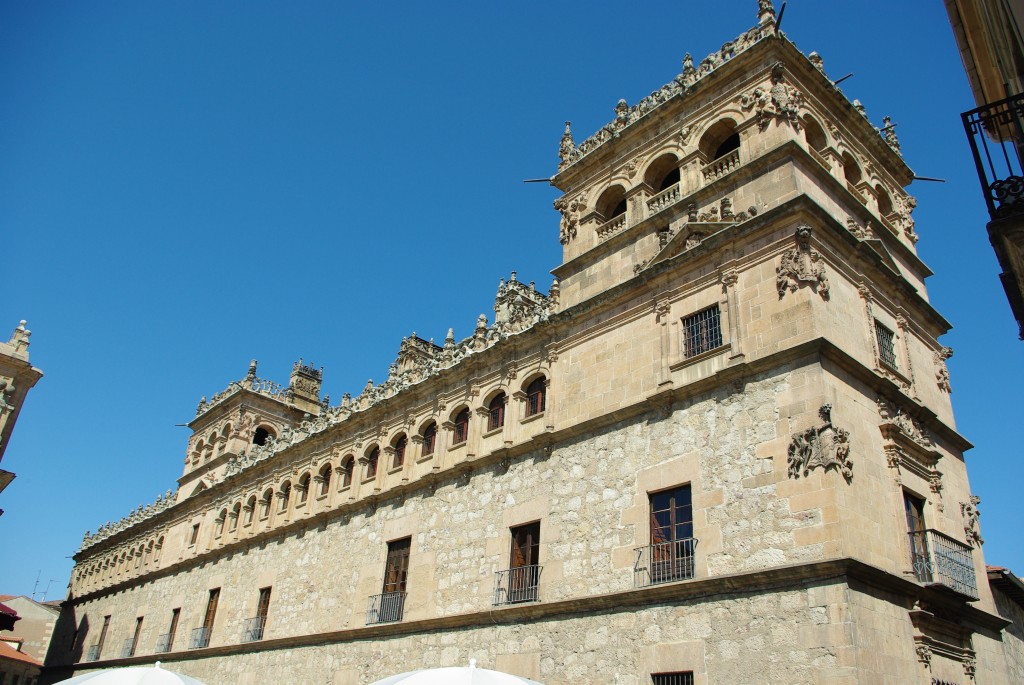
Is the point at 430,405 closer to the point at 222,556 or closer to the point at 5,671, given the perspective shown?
the point at 222,556

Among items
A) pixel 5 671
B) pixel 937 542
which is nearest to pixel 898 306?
pixel 937 542

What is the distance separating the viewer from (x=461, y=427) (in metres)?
21.5

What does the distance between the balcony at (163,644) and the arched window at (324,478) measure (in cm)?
1126

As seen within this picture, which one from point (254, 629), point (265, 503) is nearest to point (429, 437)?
point (254, 629)

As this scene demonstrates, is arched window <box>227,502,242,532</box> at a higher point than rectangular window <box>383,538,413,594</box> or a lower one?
higher

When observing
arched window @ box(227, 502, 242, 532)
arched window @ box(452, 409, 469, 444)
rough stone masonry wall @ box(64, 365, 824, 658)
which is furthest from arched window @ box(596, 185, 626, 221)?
arched window @ box(227, 502, 242, 532)

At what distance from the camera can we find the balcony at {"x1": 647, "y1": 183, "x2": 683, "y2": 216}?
701 inches

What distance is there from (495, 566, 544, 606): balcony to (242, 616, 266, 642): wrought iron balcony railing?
1169 cm

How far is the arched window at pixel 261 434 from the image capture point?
39.7 m

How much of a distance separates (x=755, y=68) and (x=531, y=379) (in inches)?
342

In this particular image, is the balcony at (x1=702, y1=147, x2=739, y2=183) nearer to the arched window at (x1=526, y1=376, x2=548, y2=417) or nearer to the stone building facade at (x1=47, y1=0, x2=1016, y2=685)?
the stone building facade at (x1=47, y1=0, x2=1016, y2=685)

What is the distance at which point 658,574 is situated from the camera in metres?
14.4

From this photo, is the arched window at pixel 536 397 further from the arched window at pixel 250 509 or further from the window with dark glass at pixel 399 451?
the arched window at pixel 250 509

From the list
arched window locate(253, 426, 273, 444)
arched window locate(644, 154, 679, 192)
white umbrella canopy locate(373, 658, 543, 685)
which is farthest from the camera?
arched window locate(253, 426, 273, 444)
